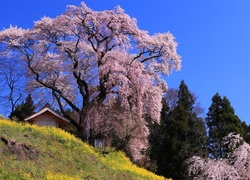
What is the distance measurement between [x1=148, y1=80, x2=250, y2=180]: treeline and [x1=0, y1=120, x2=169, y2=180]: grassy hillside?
32.5ft

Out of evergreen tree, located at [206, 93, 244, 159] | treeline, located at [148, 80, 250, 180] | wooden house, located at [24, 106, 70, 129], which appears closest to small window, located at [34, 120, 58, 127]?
wooden house, located at [24, 106, 70, 129]

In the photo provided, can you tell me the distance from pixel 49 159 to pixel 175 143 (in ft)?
63.5

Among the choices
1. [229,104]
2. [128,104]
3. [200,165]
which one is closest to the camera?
[200,165]

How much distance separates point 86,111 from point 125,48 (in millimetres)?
4864

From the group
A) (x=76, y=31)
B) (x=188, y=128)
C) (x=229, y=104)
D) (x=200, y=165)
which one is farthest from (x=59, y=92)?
(x=229, y=104)

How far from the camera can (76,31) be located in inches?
1096

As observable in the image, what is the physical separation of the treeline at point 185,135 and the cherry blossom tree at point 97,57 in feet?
16.9

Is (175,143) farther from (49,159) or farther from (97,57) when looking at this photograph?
(49,159)

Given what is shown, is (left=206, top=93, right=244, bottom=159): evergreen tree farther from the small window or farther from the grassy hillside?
the grassy hillside

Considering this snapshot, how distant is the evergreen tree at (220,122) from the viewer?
39.3m

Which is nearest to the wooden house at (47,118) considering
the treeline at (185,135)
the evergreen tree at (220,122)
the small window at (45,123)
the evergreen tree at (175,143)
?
the small window at (45,123)

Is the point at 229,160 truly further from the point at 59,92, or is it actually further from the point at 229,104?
the point at 229,104

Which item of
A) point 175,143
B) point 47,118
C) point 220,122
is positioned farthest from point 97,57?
point 220,122

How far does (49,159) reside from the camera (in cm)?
1611
